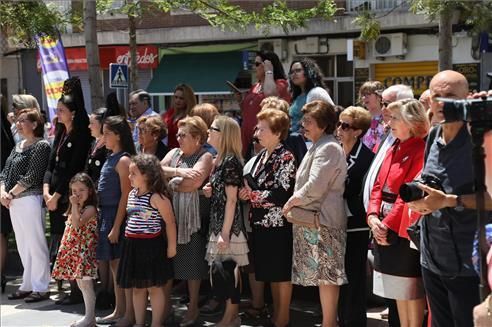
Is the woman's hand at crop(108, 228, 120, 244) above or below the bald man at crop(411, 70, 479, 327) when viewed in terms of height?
below

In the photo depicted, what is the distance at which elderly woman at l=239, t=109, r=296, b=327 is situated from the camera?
18.1ft

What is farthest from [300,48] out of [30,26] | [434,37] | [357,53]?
[30,26]

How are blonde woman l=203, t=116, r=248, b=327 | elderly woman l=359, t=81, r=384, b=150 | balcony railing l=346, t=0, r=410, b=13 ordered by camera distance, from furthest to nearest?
1. balcony railing l=346, t=0, r=410, b=13
2. elderly woman l=359, t=81, r=384, b=150
3. blonde woman l=203, t=116, r=248, b=327

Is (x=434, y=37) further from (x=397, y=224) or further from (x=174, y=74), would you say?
(x=397, y=224)

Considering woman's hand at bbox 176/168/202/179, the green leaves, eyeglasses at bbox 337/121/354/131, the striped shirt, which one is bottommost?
the striped shirt

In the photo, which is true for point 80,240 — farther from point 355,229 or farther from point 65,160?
point 355,229

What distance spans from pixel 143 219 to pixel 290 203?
1265 millimetres

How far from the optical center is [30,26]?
8.70 meters

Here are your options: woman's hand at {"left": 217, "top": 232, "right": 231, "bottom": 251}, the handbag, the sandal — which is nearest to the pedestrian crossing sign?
the sandal

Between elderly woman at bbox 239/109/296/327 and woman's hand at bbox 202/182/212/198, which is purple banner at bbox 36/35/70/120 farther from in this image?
elderly woman at bbox 239/109/296/327

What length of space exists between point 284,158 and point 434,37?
1374 centimetres

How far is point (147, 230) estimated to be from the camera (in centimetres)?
563

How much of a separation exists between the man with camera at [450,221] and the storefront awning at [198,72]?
1750 centimetres

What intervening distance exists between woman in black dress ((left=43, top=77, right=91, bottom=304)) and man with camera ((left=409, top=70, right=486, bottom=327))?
4188 mm
